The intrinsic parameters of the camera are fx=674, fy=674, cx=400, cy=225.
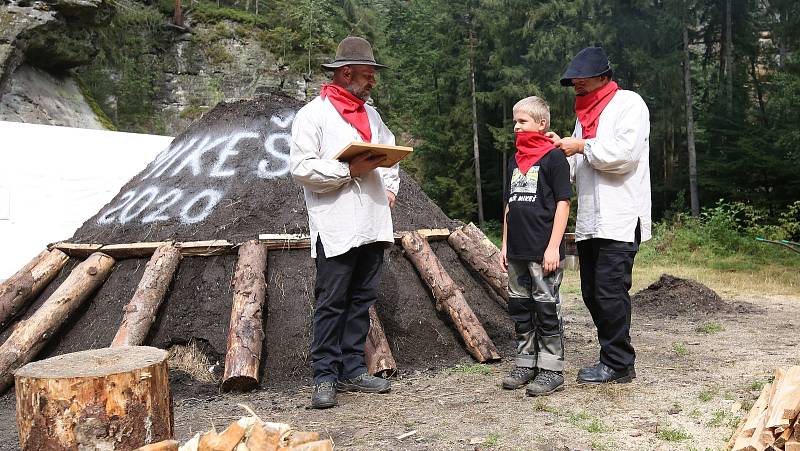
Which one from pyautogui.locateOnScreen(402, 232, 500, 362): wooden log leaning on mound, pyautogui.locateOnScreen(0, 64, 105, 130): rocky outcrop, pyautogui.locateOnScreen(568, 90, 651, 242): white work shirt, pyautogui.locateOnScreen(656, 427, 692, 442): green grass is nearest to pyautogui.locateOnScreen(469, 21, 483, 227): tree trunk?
pyautogui.locateOnScreen(0, 64, 105, 130): rocky outcrop

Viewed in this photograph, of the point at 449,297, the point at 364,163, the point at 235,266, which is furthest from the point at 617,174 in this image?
the point at 235,266

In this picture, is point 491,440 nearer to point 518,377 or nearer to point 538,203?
point 518,377

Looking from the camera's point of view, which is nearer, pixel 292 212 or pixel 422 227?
pixel 292 212

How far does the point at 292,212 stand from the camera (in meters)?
5.46

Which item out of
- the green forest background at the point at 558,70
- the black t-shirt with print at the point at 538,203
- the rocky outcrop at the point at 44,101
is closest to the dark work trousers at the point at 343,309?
the black t-shirt with print at the point at 538,203

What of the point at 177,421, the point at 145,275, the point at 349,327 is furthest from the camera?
the point at 145,275

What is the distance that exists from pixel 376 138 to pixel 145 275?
2.04 metres

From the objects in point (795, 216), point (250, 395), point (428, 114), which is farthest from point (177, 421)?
point (428, 114)

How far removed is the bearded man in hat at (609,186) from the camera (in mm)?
3988

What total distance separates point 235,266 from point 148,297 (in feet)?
2.20

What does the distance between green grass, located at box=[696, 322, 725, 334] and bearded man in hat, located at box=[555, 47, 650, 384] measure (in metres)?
2.58

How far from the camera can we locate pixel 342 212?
13.2 feet

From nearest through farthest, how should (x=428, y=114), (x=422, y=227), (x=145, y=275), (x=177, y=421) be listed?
(x=177, y=421) → (x=145, y=275) → (x=422, y=227) → (x=428, y=114)

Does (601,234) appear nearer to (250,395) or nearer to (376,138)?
(376,138)
